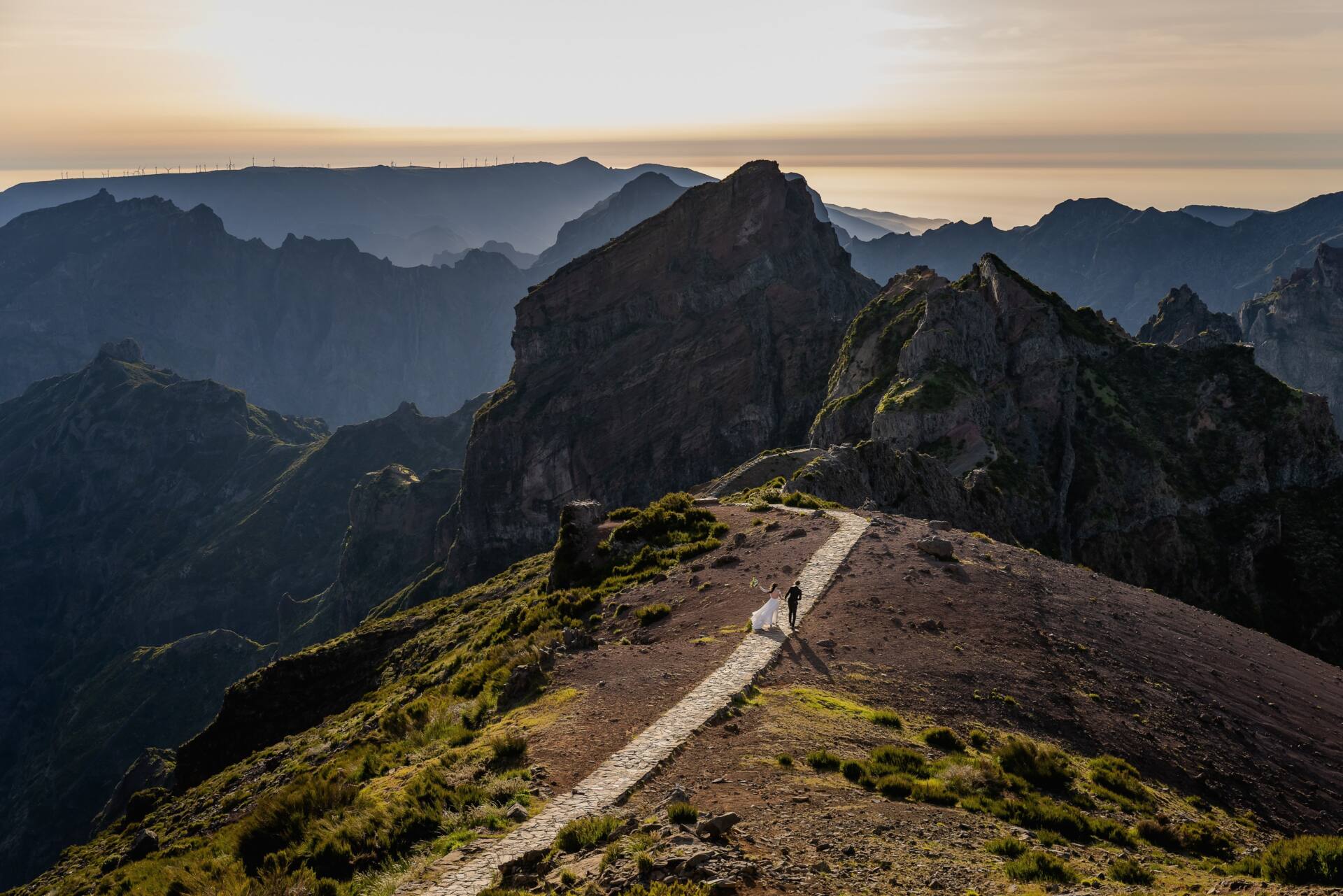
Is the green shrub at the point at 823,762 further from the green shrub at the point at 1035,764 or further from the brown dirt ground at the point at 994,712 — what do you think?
the green shrub at the point at 1035,764

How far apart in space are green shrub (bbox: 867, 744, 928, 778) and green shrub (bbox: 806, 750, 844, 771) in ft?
2.83

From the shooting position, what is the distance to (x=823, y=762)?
1920 centimetres

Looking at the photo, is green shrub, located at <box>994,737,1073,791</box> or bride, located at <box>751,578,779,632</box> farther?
bride, located at <box>751,578,779,632</box>

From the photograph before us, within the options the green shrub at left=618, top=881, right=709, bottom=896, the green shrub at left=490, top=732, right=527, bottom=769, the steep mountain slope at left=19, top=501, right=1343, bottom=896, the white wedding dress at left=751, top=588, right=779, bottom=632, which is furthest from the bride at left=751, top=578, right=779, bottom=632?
the green shrub at left=618, top=881, right=709, bottom=896

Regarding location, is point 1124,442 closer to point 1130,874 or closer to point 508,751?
point 1130,874

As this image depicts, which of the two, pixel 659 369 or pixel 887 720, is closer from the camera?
pixel 887 720

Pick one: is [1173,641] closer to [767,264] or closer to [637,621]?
[637,621]

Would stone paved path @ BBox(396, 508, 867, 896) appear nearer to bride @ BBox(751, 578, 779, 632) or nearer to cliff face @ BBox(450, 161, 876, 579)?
bride @ BBox(751, 578, 779, 632)

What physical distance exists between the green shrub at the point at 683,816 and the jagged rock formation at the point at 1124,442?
69.9m

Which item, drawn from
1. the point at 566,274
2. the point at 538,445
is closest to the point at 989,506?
the point at 538,445

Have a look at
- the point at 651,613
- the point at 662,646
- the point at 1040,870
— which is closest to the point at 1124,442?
the point at 651,613

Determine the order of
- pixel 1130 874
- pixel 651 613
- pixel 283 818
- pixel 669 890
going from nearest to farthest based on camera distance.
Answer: pixel 669 890, pixel 1130 874, pixel 283 818, pixel 651 613

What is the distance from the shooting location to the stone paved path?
15.4 metres

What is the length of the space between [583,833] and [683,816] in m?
1.90
